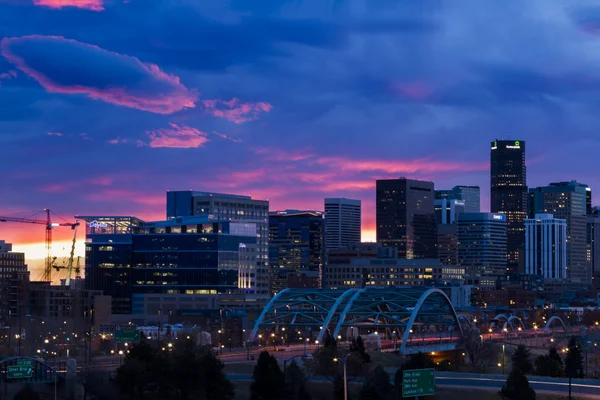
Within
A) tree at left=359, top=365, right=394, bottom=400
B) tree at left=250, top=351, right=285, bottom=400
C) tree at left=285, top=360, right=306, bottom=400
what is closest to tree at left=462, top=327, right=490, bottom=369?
tree at left=285, top=360, right=306, bottom=400

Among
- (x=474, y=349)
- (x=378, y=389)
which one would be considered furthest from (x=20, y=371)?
(x=474, y=349)

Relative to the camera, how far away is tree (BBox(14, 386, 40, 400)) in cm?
10944

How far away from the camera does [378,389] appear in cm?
10762

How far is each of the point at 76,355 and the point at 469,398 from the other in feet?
265

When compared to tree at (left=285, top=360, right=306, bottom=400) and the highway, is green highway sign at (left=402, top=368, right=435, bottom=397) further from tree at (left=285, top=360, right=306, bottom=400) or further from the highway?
tree at (left=285, top=360, right=306, bottom=400)

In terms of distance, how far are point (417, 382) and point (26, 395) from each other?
4289 cm

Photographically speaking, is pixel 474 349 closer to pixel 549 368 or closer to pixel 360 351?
pixel 549 368

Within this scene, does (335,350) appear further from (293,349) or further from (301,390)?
(293,349)

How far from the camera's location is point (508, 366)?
18100cm

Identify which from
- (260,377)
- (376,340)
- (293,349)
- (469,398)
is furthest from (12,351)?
(469,398)

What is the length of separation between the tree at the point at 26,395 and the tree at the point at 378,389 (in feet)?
107

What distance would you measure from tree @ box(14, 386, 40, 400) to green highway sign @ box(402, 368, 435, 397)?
136ft

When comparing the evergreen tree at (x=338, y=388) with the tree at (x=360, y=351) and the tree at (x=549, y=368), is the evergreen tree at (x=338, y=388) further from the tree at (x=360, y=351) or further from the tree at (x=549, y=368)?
the tree at (x=549, y=368)

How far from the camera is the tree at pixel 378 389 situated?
10731 cm
